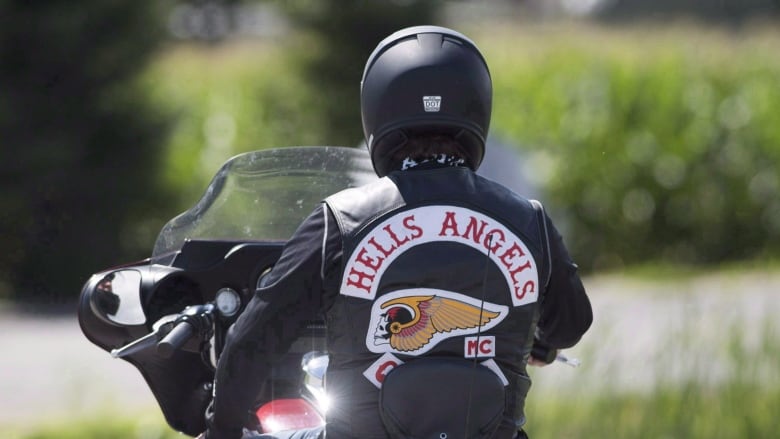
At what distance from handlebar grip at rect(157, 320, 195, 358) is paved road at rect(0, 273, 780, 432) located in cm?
322

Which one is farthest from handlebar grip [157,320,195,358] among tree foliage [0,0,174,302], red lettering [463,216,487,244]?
tree foliage [0,0,174,302]

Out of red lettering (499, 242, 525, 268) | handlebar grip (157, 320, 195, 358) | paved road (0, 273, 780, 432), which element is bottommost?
paved road (0, 273, 780, 432)

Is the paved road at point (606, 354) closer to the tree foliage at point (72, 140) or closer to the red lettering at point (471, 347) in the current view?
the tree foliage at point (72, 140)

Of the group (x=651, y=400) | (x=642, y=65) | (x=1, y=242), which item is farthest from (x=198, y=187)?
(x=651, y=400)

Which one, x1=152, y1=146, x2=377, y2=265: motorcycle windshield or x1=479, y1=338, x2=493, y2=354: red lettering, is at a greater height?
x1=152, y1=146, x2=377, y2=265: motorcycle windshield

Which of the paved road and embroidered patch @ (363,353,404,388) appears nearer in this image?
embroidered patch @ (363,353,404,388)

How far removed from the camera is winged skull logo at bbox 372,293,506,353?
253 centimetres

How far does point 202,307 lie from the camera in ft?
9.30

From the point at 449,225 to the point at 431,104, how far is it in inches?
12.3

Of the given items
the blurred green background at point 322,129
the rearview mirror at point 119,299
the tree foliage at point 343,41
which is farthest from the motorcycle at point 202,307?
the tree foliage at point 343,41

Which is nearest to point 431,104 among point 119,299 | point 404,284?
point 404,284

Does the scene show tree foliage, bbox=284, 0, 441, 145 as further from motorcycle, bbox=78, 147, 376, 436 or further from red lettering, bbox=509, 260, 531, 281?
red lettering, bbox=509, 260, 531, 281

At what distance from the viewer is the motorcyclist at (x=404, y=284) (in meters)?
2.53

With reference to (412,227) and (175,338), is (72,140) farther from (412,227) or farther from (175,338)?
(412,227)
